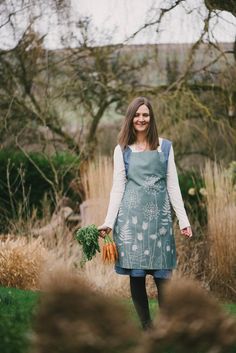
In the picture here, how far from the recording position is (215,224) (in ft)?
23.0

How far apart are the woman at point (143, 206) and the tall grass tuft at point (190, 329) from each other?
77.7 inches

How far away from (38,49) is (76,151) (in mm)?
1740

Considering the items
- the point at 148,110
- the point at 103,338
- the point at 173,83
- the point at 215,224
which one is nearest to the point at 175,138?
the point at 173,83

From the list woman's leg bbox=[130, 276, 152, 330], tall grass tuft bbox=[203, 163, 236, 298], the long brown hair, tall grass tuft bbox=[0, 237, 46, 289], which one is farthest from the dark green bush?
woman's leg bbox=[130, 276, 152, 330]

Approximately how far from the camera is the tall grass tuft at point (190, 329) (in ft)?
7.29

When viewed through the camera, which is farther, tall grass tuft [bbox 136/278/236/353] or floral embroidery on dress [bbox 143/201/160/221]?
floral embroidery on dress [bbox 143/201/160/221]

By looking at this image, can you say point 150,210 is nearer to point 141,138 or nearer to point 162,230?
point 162,230

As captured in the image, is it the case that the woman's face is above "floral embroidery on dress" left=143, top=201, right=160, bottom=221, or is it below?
above

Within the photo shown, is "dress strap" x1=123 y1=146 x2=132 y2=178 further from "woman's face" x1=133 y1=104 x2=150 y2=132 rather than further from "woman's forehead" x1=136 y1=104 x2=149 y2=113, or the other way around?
"woman's forehead" x1=136 y1=104 x2=149 y2=113

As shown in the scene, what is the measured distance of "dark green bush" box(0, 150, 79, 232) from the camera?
9523mm

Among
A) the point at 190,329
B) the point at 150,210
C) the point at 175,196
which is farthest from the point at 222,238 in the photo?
the point at 190,329

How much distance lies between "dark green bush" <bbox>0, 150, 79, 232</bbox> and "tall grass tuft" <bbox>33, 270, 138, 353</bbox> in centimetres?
708

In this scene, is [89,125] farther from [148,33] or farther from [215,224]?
[215,224]

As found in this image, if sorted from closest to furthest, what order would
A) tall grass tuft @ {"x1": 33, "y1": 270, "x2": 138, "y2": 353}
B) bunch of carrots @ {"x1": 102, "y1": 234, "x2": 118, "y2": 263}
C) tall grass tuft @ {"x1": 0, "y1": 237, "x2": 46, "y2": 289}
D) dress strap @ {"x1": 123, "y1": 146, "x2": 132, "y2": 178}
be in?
tall grass tuft @ {"x1": 33, "y1": 270, "x2": 138, "y2": 353}, bunch of carrots @ {"x1": 102, "y1": 234, "x2": 118, "y2": 263}, dress strap @ {"x1": 123, "y1": 146, "x2": 132, "y2": 178}, tall grass tuft @ {"x1": 0, "y1": 237, "x2": 46, "y2": 289}
